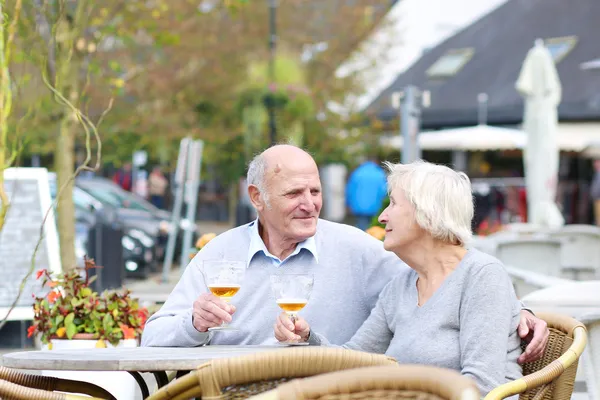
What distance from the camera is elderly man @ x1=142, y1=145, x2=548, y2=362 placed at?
4727 millimetres

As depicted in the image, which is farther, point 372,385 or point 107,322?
point 107,322

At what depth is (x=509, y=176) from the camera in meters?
40.1

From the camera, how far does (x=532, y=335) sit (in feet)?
13.8

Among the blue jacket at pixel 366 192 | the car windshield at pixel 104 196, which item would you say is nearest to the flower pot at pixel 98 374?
the car windshield at pixel 104 196

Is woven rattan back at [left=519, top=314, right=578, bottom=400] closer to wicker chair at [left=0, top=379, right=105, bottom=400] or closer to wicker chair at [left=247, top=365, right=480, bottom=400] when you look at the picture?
wicker chair at [left=247, top=365, right=480, bottom=400]

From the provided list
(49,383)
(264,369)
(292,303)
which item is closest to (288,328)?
(292,303)

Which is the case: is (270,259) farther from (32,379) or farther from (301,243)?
(32,379)

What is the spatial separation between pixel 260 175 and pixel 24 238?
636 cm

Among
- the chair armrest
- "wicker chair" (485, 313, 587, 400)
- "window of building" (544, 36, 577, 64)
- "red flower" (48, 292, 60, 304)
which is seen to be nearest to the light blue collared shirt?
"wicker chair" (485, 313, 587, 400)

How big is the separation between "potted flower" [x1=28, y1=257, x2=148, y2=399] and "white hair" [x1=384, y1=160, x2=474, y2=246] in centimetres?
239

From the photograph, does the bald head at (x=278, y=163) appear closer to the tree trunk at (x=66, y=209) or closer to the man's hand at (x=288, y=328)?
the man's hand at (x=288, y=328)

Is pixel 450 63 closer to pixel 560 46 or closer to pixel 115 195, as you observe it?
pixel 560 46

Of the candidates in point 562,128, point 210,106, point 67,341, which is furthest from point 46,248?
point 562,128

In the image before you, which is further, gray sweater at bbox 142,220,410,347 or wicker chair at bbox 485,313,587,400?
gray sweater at bbox 142,220,410,347
